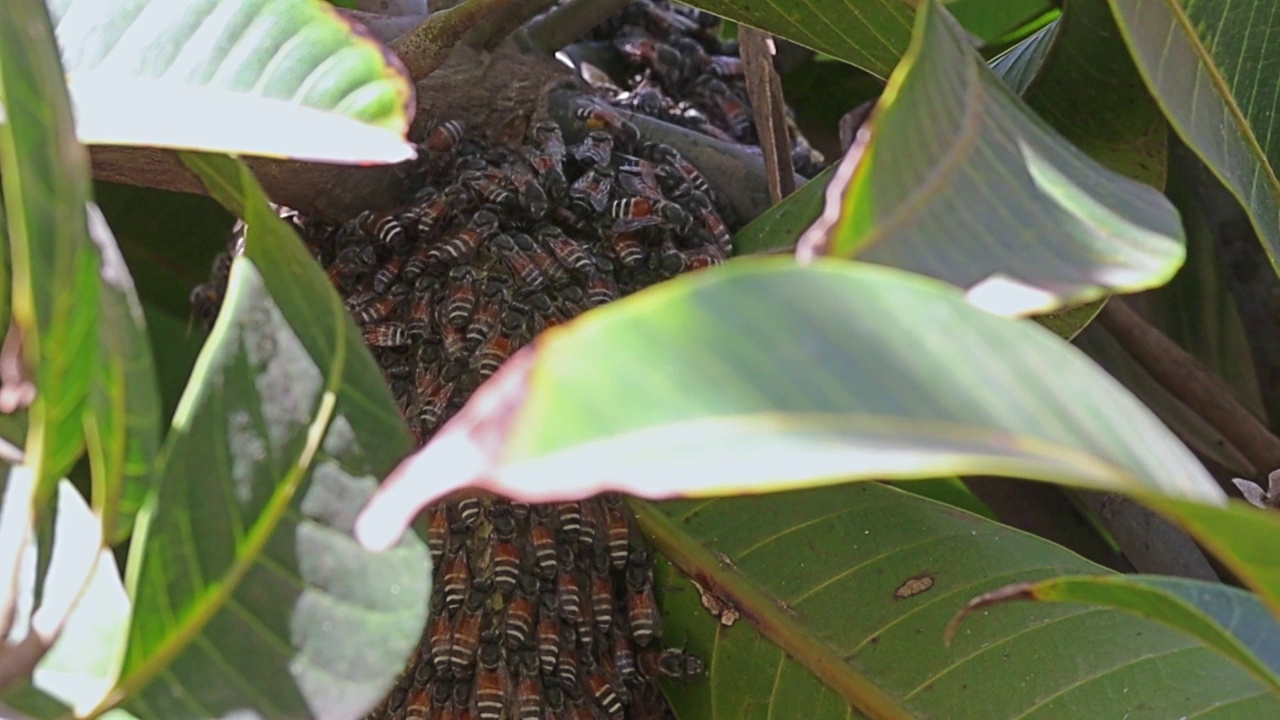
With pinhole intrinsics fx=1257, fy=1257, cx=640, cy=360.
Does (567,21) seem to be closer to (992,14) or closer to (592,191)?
(592,191)

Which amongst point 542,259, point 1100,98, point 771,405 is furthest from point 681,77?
point 771,405

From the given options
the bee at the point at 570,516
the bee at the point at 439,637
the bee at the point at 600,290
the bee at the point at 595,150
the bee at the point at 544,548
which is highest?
the bee at the point at 595,150

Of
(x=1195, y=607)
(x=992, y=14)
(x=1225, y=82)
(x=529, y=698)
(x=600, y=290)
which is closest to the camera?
(x=1195, y=607)

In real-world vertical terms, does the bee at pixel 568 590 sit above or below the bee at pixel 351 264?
below

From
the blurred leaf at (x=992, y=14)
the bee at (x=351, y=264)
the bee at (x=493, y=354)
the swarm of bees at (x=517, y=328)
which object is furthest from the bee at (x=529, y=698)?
the blurred leaf at (x=992, y=14)

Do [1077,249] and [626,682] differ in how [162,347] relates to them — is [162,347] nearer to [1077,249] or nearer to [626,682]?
[626,682]

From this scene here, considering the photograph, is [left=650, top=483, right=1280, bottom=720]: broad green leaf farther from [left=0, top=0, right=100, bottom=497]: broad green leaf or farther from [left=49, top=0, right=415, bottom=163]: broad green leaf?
[left=0, top=0, right=100, bottom=497]: broad green leaf

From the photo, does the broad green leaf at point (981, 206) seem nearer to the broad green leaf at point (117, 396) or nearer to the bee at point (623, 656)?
the broad green leaf at point (117, 396)
